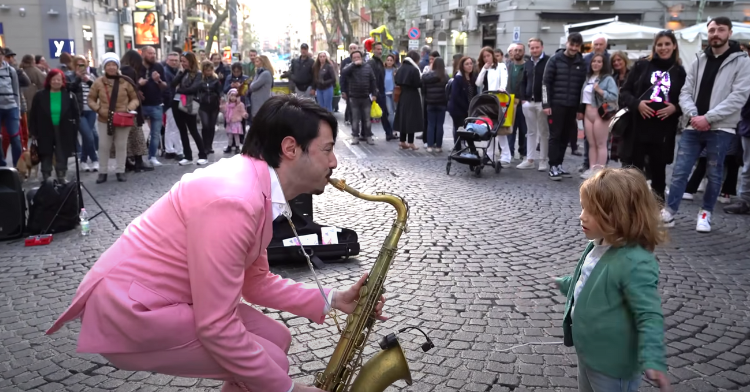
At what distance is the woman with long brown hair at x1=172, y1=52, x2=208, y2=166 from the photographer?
37.1 feet

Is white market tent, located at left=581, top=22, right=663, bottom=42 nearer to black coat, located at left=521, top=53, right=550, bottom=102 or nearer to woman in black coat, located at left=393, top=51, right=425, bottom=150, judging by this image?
woman in black coat, located at left=393, top=51, right=425, bottom=150

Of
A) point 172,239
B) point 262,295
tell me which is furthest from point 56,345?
point 172,239

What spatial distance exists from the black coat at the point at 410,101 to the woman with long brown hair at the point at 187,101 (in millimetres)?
3903

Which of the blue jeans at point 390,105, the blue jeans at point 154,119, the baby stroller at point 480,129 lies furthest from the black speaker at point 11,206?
the blue jeans at point 390,105

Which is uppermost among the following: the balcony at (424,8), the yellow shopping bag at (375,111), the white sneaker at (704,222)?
the balcony at (424,8)

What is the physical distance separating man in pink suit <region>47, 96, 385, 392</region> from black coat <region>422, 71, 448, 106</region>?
396 inches

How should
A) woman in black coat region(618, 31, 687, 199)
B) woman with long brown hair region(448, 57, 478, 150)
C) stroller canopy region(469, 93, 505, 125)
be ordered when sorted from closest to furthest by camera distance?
woman in black coat region(618, 31, 687, 199) < stroller canopy region(469, 93, 505, 125) < woman with long brown hair region(448, 57, 478, 150)

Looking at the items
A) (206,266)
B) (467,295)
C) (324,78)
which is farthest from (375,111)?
(206,266)

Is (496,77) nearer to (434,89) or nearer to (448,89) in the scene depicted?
(448,89)

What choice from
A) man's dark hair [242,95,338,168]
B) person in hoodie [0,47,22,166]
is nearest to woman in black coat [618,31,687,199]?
man's dark hair [242,95,338,168]

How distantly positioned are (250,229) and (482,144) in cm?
1041

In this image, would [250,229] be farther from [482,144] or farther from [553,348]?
[482,144]

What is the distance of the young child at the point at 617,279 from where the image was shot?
2422 mm

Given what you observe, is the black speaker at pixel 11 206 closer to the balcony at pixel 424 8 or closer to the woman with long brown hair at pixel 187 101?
the woman with long brown hair at pixel 187 101
